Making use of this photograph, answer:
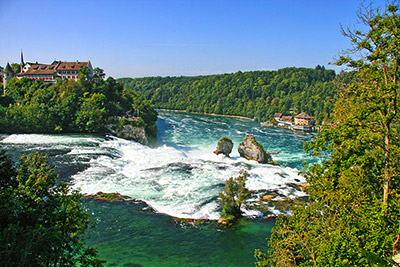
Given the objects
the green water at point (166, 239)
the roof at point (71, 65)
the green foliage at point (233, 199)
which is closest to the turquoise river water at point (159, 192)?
the green water at point (166, 239)

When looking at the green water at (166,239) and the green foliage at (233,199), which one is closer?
the green water at (166,239)

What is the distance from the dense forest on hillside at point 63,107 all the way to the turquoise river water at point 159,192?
416 centimetres

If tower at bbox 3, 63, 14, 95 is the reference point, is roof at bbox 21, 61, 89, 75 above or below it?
above

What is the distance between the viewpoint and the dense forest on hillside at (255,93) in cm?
11856

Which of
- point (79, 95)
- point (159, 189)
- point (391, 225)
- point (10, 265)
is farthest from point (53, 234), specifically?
point (79, 95)

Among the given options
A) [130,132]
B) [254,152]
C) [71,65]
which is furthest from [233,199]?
[71,65]

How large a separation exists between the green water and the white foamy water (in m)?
2.11

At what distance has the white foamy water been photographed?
88.9 ft

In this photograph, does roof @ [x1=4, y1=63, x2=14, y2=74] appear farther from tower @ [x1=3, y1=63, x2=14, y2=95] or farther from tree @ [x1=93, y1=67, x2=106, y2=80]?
tree @ [x1=93, y1=67, x2=106, y2=80]

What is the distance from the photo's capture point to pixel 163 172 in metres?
34.5

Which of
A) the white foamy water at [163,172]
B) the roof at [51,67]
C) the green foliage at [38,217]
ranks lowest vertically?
the white foamy water at [163,172]

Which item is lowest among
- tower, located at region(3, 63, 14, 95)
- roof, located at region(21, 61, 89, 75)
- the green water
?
the green water

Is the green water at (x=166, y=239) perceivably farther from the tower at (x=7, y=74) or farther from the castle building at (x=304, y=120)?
the castle building at (x=304, y=120)

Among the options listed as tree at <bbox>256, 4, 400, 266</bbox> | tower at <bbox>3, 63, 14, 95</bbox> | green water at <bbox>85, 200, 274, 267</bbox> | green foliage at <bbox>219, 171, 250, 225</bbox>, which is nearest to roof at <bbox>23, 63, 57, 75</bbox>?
tower at <bbox>3, 63, 14, 95</bbox>
